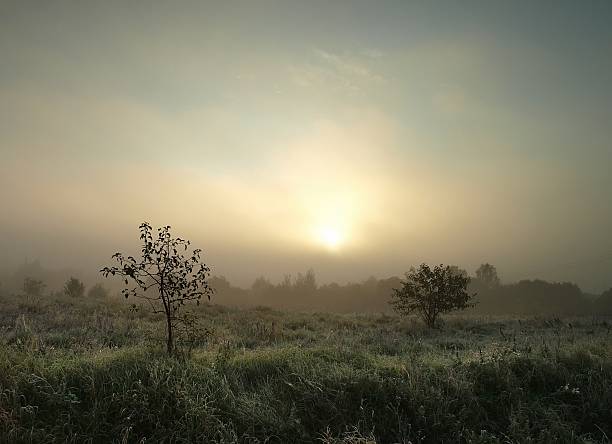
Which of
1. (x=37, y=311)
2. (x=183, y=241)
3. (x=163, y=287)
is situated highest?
(x=183, y=241)

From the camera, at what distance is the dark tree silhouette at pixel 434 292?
2067cm

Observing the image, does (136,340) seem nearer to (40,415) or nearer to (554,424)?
(40,415)

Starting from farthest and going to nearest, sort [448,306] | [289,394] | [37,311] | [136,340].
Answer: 1. [448,306]
2. [37,311]
3. [136,340]
4. [289,394]

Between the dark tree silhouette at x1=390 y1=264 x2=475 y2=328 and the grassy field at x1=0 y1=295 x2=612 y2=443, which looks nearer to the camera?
the grassy field at x1=0 y1=295 x2=612 y2=443

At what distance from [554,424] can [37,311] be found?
18799 mm

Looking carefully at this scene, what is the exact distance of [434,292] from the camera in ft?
68.7

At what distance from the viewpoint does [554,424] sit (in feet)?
19.3

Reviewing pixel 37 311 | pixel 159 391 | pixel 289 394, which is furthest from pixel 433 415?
pixel 37 311

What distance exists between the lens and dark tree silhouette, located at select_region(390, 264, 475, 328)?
2067cm

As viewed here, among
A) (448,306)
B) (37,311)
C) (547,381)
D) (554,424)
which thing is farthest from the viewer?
(448,306)

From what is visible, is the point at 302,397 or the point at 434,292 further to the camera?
the point at 434,292

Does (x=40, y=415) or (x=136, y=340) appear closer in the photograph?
(x=40, y=415)

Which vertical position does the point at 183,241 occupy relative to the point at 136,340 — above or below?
above

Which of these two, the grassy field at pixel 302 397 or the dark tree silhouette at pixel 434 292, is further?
the dark tree silhouette at pixel 434 292
